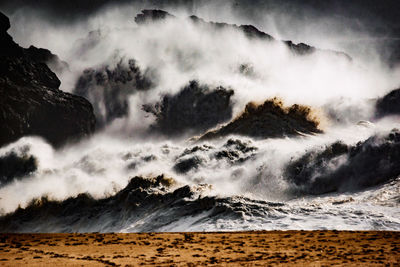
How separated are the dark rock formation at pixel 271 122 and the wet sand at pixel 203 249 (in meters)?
107

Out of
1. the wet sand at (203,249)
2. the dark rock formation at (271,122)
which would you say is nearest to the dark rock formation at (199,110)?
the dark rock formation at (271,122)

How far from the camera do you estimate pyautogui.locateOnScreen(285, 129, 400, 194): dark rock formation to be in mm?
98312

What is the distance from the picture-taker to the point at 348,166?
108 metres

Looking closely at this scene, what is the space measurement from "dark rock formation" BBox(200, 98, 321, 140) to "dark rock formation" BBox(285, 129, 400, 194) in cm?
2682

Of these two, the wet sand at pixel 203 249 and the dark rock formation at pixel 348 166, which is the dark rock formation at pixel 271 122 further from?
the wet sand at pixel 203 249

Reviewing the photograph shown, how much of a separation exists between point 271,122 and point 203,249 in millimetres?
121534

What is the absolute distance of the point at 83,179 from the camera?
159 metres

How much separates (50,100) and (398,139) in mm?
158628

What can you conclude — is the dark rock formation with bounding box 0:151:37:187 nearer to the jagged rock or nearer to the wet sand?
the jagged rock

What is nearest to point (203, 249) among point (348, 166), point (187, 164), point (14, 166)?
point (348, 166)

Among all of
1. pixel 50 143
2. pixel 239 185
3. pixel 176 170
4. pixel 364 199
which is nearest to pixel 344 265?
pixel 364 199

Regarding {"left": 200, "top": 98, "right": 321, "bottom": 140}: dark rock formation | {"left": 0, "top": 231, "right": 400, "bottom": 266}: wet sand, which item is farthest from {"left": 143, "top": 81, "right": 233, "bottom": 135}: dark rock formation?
{"left": 0, "top": 231, "right": 400, "bottom": 266}: wet sand

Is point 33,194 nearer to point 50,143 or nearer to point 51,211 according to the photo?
point 51,211

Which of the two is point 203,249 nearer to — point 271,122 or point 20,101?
point 271,122
